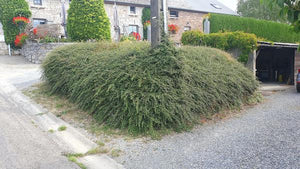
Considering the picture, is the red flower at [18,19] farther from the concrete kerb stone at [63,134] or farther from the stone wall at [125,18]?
the concrete kerb stone at [63,134]

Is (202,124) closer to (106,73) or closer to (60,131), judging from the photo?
(106,73)

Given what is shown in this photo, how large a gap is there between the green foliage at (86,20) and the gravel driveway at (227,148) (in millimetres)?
9710

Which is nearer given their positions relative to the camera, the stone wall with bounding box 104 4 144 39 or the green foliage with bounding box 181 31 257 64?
the green foliage with bounding box 181 31 257 64

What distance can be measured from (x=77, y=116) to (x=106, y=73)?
135 centimetres

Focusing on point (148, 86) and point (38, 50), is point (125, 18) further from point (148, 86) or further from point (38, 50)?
point (148, 86)

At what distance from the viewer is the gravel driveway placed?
12.3ft

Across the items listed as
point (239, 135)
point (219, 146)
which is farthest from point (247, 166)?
point (239, 135)

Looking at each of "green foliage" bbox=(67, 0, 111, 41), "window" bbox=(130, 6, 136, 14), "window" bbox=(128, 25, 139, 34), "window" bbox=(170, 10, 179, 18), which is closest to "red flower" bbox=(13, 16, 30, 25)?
"green foliage" bbox=(67, 0, 111, 41)

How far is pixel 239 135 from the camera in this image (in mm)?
5008

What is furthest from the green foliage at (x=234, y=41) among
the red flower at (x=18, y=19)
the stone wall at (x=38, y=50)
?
the red flower at (x=18, y=19)

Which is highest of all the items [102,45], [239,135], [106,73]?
[102,45]

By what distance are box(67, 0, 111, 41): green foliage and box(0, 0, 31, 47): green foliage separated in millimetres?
7106

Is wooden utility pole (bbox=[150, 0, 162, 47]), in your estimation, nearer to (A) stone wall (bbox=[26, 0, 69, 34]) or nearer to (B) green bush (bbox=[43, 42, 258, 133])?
(B) green bush (bbox=[43, 42, 258, 133])

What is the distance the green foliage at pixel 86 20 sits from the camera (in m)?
13.2
